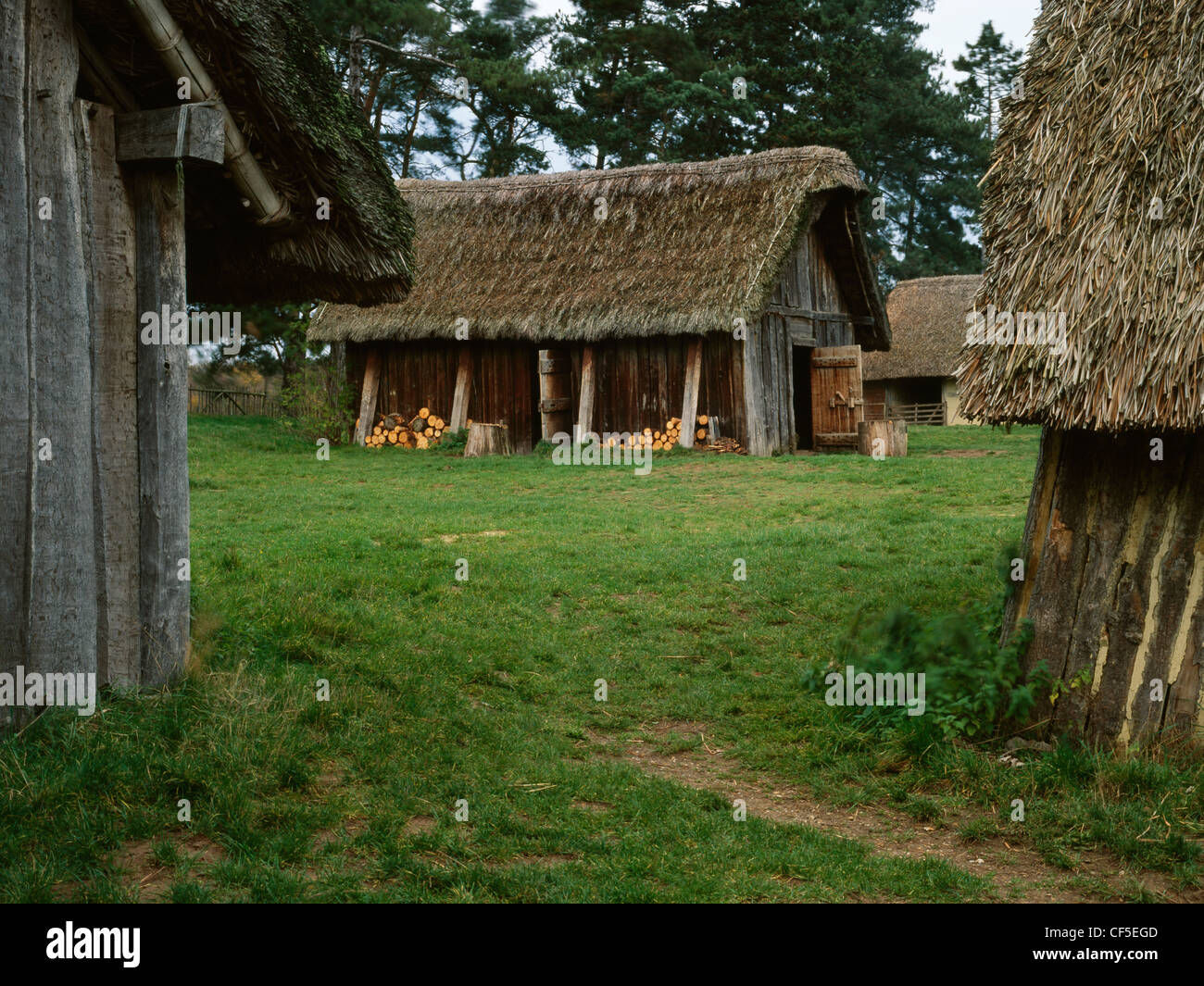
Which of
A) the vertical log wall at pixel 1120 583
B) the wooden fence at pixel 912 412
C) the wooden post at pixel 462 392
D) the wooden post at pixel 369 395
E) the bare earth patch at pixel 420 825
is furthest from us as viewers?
the wooden fence at pixel 912 412

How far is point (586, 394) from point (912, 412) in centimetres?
1688

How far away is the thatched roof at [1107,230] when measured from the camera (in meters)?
4.82

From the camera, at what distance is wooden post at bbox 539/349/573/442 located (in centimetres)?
1906

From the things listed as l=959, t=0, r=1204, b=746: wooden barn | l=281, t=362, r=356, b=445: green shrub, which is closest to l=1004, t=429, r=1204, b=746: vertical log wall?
l=959, t=0, r=1204, b=746: wooden barn

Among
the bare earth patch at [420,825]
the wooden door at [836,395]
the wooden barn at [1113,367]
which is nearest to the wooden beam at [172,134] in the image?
the bare earth patch at [420,825]

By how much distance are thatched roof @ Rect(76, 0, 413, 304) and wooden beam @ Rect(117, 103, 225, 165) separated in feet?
1.03

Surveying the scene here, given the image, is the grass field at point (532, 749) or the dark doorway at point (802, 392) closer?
the grass field at point (532, 749)

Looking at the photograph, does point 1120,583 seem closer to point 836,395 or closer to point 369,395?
point 836,395

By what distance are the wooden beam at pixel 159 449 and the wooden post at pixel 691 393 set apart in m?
13.0

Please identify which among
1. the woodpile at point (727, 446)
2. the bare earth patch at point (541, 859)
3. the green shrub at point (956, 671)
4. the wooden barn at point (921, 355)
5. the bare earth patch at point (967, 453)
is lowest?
the bare earth patch at point (541, 859)

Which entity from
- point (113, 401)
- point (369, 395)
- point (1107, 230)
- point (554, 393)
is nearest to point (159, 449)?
point (113, 401)

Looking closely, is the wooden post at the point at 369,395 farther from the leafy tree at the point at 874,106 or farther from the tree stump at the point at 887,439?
the leafy tree at the point at 874,106

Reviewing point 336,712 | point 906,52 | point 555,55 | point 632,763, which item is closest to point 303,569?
point 336,712

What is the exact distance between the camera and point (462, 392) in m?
20.0
